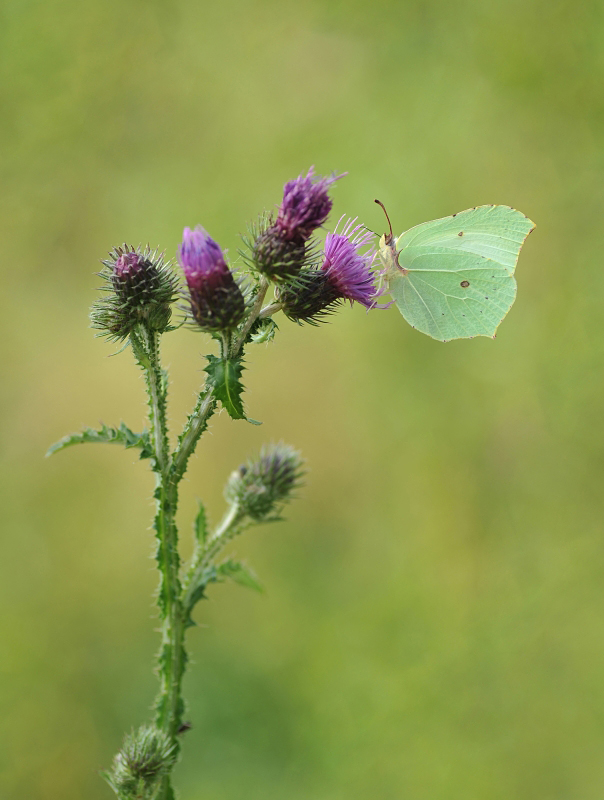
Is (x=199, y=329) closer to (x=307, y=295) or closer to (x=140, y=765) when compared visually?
(x=307, y=295)

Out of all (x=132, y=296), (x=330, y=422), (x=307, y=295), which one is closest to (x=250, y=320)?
(x=307, y=295)

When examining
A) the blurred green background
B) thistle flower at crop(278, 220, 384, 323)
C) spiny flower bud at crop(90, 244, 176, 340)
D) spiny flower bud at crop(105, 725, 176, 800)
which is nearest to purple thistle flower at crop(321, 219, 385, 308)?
thistle flower at crop(278, 220, 384, 323)

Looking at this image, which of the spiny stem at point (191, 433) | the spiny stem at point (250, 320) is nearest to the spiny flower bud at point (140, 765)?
the spiny stem at point (191, 433)

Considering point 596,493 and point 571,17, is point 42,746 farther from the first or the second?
point 571,17

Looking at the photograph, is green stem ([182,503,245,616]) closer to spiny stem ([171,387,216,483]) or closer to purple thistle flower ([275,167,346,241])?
spiny stem ([171,387,216,483])

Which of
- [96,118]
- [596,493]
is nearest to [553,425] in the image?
[596,493]
